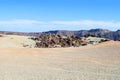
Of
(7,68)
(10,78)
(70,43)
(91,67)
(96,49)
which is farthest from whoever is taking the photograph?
(70,43)

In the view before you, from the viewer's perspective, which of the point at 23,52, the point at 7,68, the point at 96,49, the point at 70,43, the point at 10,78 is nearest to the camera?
the point at 10,78

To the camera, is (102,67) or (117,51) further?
(117,51)

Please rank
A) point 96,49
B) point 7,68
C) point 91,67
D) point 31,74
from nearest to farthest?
point 31,74
point 7,68
point 91,67
point 96,49

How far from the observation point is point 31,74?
16.0 m

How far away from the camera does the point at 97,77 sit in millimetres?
15398

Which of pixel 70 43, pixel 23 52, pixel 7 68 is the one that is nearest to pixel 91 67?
pixel 7 68

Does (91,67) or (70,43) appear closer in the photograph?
(91,67)

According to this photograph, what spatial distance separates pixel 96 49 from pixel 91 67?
11.8 metres

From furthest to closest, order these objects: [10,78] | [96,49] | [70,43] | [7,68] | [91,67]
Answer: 1. [70,43]
2. [96,49]
3. [91,67]
4. [7,68]
5. [10,78]

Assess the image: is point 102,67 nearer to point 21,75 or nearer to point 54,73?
point 54,73

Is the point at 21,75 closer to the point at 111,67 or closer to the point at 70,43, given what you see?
the point at 111,67

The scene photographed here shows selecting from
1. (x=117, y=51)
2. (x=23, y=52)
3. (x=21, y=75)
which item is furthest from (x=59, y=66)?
(x=117, y=51)

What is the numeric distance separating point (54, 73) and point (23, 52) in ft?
36.3

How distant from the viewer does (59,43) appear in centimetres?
4069
